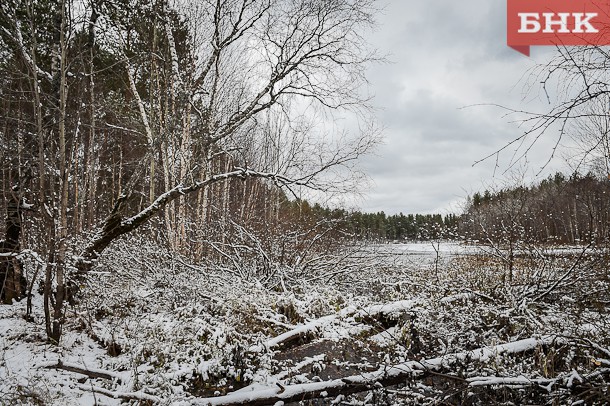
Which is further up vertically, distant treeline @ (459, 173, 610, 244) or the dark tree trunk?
distant treeline @ (459, 173, 610, 244)

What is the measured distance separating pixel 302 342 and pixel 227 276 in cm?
265

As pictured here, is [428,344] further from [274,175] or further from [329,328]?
[274,175]

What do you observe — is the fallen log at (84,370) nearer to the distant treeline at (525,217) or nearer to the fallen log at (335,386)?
the fallen log at (335,386)

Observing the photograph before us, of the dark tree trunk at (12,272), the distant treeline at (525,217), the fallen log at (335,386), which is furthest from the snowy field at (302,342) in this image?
the distant treeline at (525,217)

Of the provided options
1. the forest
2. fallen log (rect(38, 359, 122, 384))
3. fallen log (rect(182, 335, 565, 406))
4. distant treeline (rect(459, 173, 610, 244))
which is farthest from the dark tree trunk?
distant treeline (rect(459, 173, 610, 244))

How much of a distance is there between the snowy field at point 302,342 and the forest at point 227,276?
0.11 ft

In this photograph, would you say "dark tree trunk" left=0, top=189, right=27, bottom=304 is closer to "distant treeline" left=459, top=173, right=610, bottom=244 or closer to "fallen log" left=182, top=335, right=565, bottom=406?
"fallen log" left=182, top=335, right=565, bottom=406

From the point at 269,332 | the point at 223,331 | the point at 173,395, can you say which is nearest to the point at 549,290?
the point at 269,332

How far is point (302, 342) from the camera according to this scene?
6.28m

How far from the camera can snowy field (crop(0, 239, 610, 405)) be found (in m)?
3.89

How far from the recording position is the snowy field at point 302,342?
12.8 ft

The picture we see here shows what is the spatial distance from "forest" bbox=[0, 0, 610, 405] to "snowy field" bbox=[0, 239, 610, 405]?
0.03 metres

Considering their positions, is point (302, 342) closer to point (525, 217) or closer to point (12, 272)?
point (12, 272)

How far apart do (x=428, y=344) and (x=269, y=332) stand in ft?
8.31
